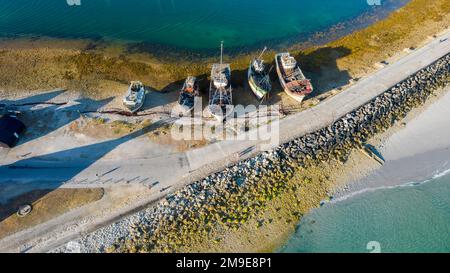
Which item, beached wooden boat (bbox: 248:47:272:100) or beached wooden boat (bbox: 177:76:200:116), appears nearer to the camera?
beached wooden boat (bbox: 177:76:200:116)

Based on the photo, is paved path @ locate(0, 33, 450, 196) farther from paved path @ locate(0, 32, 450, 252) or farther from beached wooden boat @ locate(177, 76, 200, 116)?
beached wooden boat @ locate(177, 76, 200, 116)

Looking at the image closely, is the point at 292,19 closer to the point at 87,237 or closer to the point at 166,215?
the point at 166,215

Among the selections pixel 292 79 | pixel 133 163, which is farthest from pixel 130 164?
pixel 292 79

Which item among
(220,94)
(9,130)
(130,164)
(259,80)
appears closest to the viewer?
(130,164)

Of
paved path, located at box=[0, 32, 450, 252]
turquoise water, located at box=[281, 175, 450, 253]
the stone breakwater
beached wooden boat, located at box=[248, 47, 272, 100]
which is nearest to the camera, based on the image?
the stone breakwater

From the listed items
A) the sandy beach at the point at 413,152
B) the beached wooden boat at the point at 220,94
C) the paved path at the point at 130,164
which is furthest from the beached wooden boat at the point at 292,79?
the sandy beach at the point at 413,152

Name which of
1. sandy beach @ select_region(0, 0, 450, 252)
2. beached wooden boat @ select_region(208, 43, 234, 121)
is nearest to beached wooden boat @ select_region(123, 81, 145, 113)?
sandy beach @ select_region(0, 0, 450, 252)

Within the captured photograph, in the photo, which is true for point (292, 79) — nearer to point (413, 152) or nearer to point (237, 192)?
point (413, 152)
